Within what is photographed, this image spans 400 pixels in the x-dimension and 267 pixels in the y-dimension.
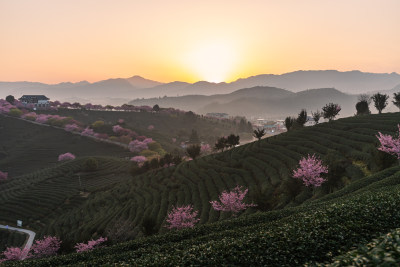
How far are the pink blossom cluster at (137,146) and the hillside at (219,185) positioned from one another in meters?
55.1

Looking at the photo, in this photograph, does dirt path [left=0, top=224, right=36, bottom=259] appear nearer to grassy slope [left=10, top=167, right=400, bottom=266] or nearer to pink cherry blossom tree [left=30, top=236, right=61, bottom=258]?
pink cherry blossom tree [left=30, top=236, right=61, bottom=258]

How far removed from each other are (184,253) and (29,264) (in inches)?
662

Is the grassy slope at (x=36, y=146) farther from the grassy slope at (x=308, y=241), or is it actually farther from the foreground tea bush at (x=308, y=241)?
the grassy slope at (x=308, y=241)

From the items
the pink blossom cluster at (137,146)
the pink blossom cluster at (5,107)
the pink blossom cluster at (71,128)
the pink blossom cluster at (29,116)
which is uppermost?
the pink blossom cluster at (5,107)

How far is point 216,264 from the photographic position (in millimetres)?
11859

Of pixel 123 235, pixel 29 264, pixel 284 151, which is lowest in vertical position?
pixel 123 235

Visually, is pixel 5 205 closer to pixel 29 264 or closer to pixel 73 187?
pixel 73 187

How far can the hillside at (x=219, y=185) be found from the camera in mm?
37312

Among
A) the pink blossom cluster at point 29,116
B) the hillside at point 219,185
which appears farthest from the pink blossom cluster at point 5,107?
the hillside at point 219,185

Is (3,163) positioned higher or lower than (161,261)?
lower

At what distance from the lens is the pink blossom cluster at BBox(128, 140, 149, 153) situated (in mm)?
137225

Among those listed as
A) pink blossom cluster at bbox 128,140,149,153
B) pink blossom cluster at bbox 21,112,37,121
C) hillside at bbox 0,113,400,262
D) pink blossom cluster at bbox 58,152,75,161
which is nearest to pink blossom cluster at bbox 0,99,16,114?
pink blossom cluster at bbox 21,112,37,121

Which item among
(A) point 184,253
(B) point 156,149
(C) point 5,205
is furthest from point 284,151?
(B) point 156,149

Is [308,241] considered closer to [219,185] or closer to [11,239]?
[219,185]
